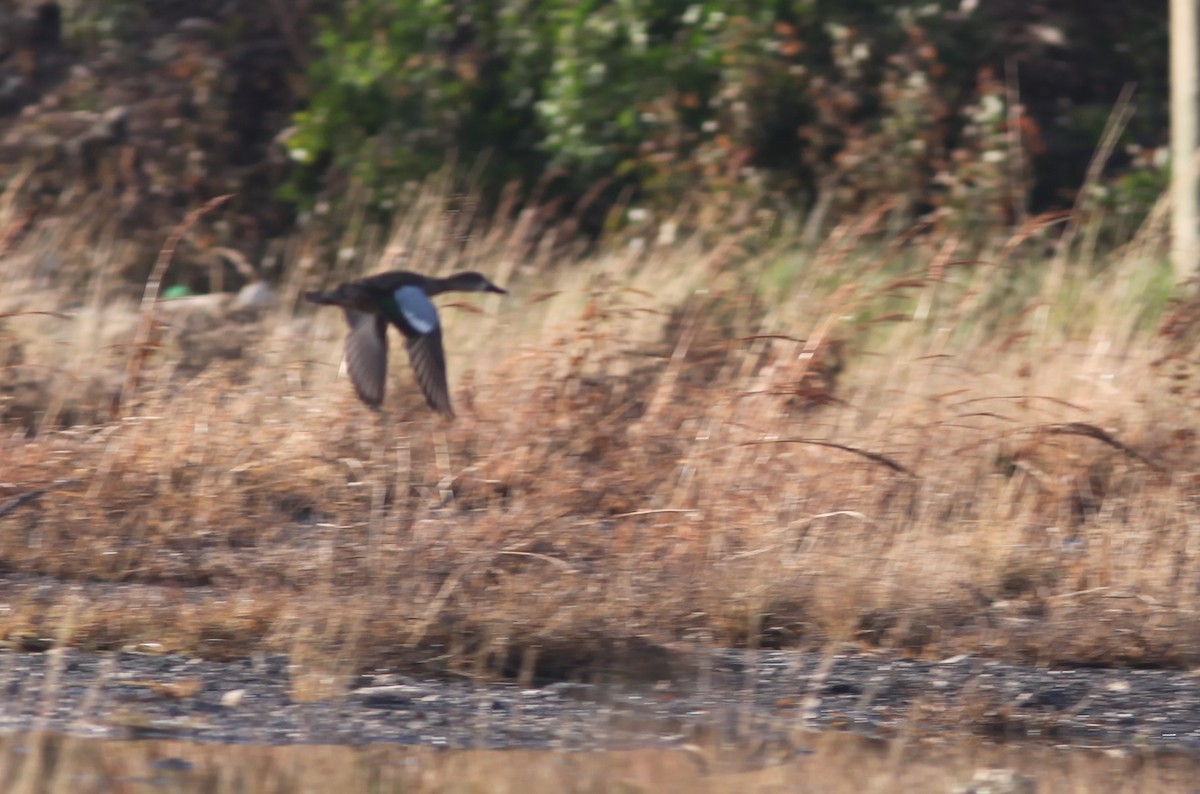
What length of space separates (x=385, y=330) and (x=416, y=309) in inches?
7.6

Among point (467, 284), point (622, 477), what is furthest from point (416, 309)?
point (622, 477)

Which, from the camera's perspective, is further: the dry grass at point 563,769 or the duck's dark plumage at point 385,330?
the duck's dark plumage at point 385,330

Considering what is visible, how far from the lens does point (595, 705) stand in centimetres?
512

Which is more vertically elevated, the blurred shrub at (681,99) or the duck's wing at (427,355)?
the blurred shrub at (681,99)

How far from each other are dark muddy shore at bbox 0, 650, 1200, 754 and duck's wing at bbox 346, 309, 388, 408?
1.52 metres

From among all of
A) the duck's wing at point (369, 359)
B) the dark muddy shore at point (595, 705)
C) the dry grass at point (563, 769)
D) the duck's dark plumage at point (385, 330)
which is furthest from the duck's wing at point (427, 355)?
the dry grass at point (563, 769)

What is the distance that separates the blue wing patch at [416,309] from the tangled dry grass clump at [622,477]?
1.90 ft

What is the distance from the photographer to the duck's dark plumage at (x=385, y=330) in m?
6.45

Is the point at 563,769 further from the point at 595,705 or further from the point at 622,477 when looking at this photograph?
the point at 622,477

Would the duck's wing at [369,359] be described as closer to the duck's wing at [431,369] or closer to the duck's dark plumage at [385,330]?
the duck's dark plumage at [385,330]

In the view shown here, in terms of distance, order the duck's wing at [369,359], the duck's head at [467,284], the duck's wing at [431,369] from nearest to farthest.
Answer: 1. the duck's wing at [431,369]
2. the duck's wing at [369,359]
3. the duck's head at [467,284]

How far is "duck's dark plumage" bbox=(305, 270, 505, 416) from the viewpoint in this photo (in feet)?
21.1

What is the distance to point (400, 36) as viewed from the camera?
11500mm

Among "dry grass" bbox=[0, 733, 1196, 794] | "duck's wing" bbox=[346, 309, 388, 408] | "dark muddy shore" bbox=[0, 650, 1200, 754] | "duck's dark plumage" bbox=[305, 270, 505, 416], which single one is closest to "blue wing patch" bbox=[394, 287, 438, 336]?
"duck's dark plumage" bbox=[305, 270, 505, 416]
